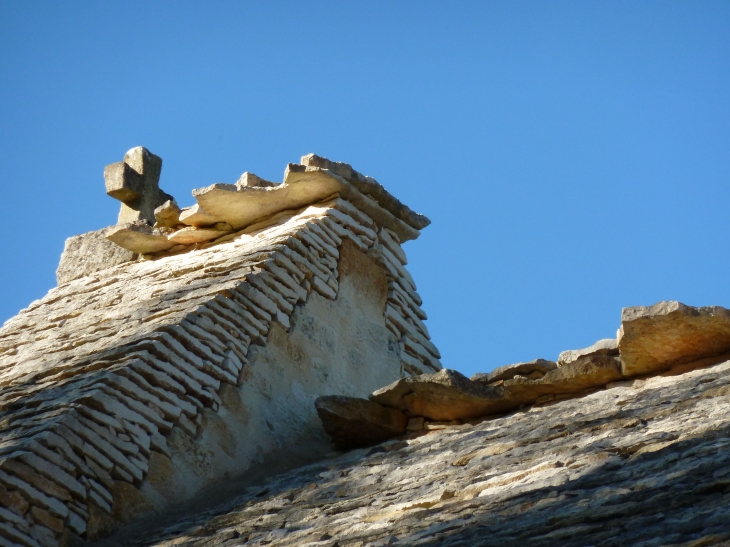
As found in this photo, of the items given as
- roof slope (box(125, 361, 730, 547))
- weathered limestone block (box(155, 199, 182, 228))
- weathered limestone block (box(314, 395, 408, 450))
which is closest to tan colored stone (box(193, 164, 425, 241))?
weathered limestone block (box(155, 199, 182, 228))

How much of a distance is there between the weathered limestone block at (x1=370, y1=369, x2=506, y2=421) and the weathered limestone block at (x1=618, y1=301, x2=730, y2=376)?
0.62m

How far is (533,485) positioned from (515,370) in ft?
4.63

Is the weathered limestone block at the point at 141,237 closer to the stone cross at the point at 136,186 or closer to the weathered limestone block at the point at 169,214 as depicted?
the weathered limestone block at the point at 169,214

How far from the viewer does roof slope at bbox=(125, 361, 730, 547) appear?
2.39m

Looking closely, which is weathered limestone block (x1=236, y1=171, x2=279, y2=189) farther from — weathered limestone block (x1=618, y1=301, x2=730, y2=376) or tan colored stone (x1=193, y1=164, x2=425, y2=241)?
weathered limestone block (x1=618, y1=301, x2=730, y2=376)

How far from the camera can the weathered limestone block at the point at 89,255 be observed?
6.81m

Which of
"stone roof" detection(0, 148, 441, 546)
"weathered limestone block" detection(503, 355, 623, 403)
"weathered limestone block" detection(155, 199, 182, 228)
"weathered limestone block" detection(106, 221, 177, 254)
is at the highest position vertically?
"weathered limestone block" detection(155, 199, 182, 228)

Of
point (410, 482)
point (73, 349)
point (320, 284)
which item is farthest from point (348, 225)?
point (410, 482)

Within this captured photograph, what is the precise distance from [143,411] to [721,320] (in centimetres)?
219

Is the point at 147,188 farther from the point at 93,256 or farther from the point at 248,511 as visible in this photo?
the point at 248,511

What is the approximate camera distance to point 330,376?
17.5ft

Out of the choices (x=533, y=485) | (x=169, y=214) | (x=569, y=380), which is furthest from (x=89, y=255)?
(x=533, y=485)

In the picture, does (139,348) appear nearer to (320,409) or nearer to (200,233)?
(320,409)

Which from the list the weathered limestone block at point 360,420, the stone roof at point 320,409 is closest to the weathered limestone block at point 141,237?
the stone roof at point 320,409
